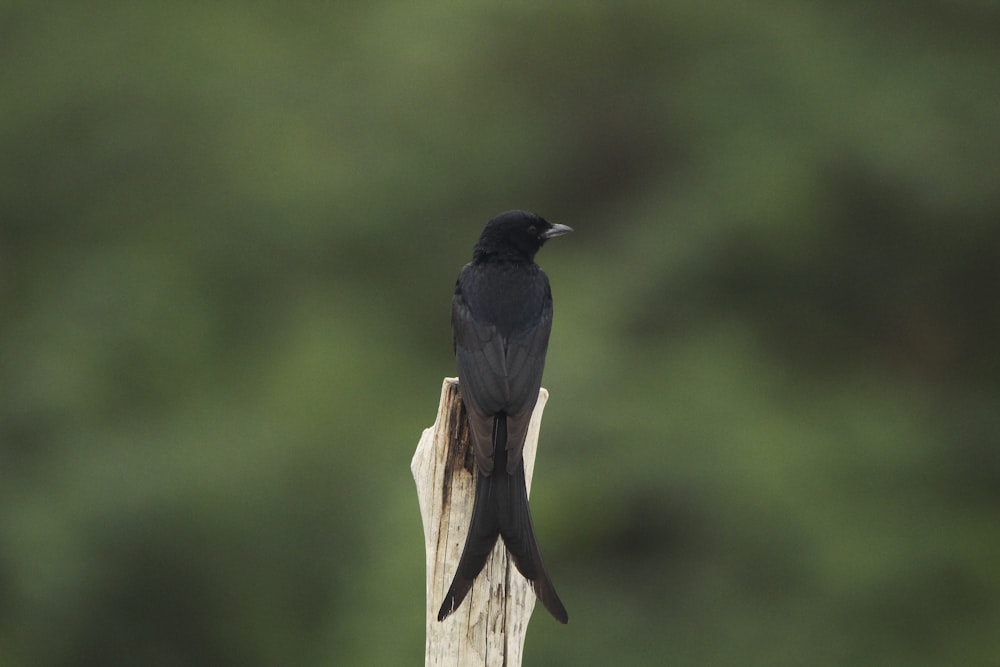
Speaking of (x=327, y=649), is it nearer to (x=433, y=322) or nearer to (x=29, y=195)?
(x=433, y=322)

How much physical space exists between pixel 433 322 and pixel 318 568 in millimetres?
2118

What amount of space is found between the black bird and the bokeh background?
2.59 meters

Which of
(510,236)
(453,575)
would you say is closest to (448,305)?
(510,236)

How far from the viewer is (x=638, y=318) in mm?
8461

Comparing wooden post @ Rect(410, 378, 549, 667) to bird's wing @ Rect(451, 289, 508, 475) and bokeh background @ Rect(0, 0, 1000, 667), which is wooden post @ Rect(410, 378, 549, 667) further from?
bokeh background @ Rect(0, 0, 1000, 667)

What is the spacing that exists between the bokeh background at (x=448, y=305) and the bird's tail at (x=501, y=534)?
3.35 meters

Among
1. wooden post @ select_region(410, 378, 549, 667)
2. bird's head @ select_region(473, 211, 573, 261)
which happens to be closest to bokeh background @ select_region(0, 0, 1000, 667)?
bird's head @ select_region(473, 211, 573, 261)

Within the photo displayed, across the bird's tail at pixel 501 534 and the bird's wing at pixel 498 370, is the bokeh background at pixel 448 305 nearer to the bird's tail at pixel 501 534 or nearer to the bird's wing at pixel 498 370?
the bird's wing at pixel 498 370

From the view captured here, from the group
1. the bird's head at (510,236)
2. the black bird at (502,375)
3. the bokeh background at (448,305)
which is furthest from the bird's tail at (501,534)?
the bokeh background at (448,305)

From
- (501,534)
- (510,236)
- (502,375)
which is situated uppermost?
(510,236)

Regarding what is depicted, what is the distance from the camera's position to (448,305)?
9633 mm

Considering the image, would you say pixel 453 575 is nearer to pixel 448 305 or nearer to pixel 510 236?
pixel 510 236

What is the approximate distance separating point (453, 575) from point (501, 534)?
185 mm

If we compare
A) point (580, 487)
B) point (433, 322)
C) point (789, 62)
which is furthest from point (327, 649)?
point (789, 62)
